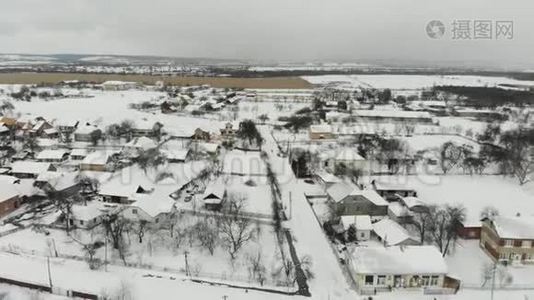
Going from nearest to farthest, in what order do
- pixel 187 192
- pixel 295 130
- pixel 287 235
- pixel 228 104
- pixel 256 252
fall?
pixel 256 252, pixel 287 235, pixel 187 192, pixel 295 130, pixel 228 104

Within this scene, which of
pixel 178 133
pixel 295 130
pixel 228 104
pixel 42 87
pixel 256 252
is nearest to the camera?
pixel 256 252

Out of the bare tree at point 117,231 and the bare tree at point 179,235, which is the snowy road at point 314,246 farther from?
the bare tree at point 117,231

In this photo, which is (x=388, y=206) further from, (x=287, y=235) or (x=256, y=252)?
(x=256, y=252)

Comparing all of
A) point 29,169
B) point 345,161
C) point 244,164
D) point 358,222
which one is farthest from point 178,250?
point 29,169

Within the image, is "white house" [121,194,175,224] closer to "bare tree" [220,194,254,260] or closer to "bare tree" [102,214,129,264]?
"bare tree" [102,214,129,264]

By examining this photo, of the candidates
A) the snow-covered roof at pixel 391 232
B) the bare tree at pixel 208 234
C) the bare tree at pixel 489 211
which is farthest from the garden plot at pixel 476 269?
the bare tree at pixel 208 234

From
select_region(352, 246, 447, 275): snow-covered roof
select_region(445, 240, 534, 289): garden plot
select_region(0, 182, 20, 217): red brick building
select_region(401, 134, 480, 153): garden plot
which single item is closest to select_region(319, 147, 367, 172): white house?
select_region(401, 134, 480, 153): garden plot

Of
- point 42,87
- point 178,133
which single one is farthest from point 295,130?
point 42,87
